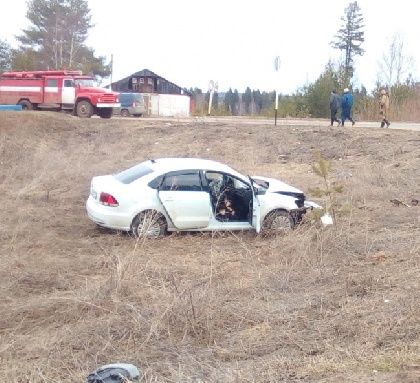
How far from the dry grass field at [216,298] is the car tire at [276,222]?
31cm

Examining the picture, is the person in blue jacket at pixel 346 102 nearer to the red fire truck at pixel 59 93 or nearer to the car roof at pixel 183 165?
the red fire truck at pixel 59 93

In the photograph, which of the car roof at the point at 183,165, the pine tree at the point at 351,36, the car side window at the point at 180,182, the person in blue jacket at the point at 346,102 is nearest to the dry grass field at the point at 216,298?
the car side window at the point at 180,182

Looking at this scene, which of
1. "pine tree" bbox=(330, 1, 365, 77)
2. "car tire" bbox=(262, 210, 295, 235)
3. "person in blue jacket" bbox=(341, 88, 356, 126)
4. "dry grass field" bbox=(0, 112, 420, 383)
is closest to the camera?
"dry grass field" bbox=(0, 112, 420, 383)

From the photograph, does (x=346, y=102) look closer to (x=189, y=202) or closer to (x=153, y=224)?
(x=189, y=202)

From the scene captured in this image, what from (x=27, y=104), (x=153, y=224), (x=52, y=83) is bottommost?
(x=153, y=224)

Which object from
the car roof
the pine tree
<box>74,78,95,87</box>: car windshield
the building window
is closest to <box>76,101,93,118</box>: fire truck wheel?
<box>74,78,95,87</box>: car windshield

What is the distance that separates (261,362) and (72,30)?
5774 centimetres

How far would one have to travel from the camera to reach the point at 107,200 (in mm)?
11859

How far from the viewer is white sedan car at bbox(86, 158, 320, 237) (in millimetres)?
11766

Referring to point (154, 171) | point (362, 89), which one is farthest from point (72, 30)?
point (154, 171)

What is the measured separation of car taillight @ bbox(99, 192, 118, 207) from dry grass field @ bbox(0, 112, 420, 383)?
2.09 feet

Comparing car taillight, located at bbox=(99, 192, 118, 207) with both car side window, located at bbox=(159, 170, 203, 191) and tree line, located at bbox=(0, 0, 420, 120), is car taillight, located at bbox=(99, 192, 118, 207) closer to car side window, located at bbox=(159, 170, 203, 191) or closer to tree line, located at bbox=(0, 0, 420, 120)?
car side window, located at bbox=(159, 170, 203, 191)

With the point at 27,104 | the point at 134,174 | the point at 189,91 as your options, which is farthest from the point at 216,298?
the point at 189,91

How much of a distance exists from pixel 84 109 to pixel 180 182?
19.8 m
